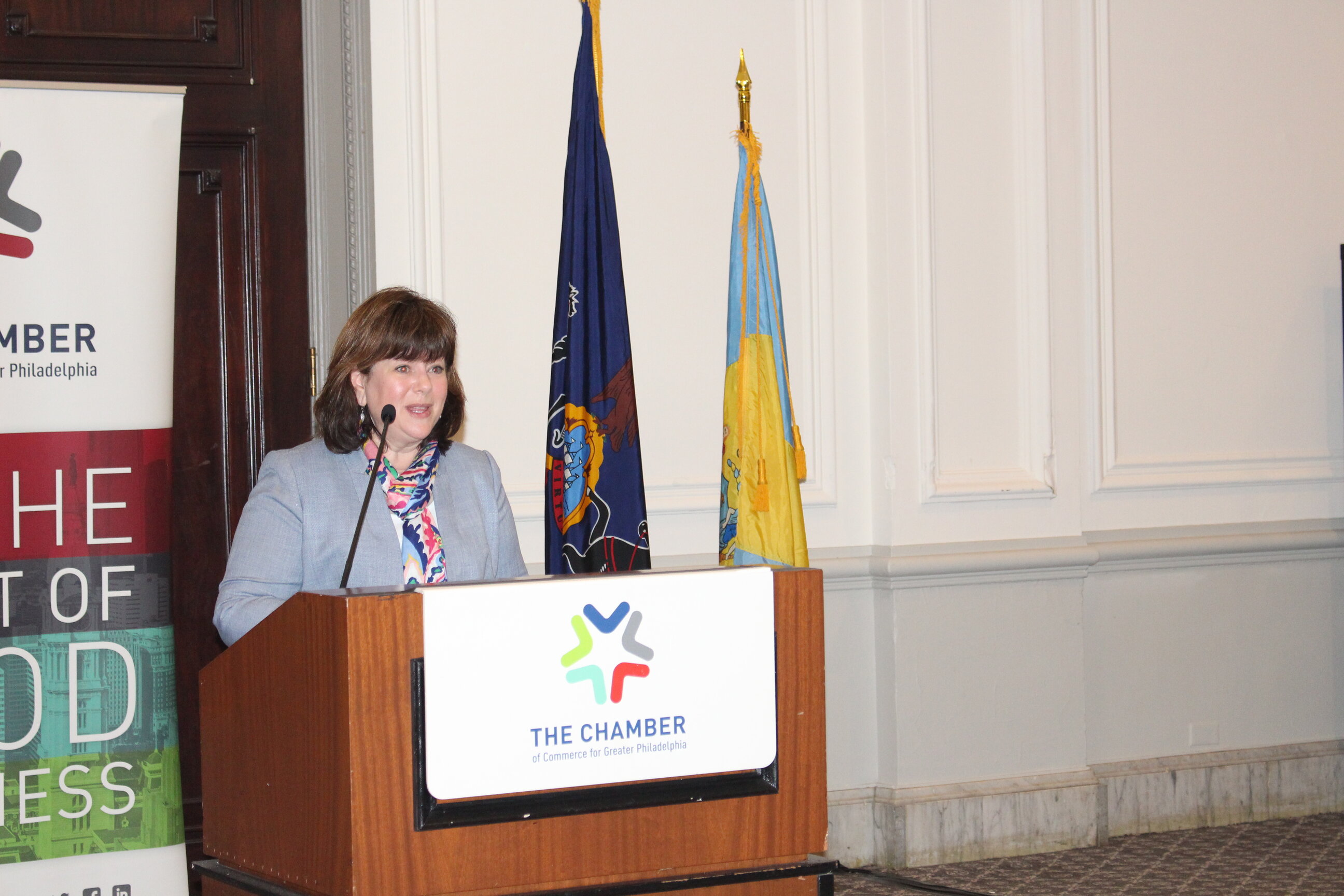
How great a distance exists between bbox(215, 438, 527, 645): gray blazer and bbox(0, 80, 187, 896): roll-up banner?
1.14 metres

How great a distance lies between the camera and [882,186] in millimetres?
4613

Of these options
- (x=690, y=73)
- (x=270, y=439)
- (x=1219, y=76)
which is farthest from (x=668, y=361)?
(x=1219, y=76)

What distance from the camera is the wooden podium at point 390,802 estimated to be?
1.61 metres

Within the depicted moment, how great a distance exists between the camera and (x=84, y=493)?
10.7 ft

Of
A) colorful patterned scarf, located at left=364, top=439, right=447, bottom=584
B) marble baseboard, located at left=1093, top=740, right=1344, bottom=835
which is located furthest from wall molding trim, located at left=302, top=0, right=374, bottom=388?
marble baseboard, located at left=1093, top=740, right=1344, bottom=835

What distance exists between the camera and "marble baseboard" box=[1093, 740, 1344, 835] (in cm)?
486

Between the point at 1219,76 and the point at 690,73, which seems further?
the point at 1219,76

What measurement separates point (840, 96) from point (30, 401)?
9.14 ft

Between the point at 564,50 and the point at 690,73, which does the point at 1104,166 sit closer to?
the point at 690,73

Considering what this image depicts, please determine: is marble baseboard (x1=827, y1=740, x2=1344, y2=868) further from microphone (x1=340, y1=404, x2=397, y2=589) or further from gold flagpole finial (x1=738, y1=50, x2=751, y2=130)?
microphone (x1=340, y1=404, x2=397, y2=589)

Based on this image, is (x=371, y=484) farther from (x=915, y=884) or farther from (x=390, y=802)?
(x=915, y=884)

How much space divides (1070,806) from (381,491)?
10.4 ft

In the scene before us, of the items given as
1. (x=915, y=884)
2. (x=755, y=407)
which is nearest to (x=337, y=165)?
(x=755, y=407)

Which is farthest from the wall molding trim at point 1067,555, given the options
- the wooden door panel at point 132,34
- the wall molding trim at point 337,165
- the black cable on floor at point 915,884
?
the wooden door panel at point 132,34
